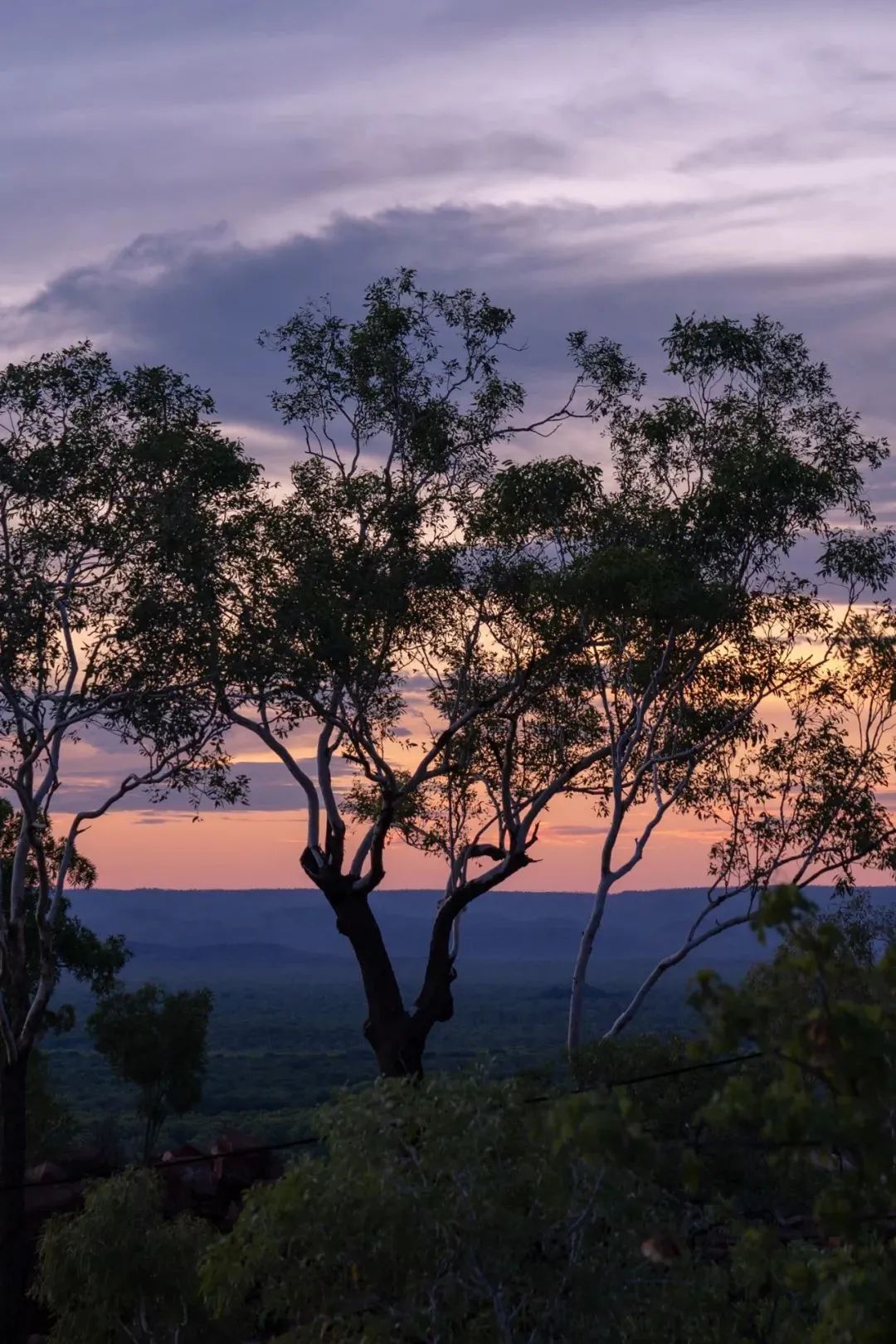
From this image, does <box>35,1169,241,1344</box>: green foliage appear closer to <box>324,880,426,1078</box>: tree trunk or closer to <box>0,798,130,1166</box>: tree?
<box>324,880,426,1078</box>: tree trunk

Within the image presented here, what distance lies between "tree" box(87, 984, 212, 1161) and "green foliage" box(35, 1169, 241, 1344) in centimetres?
2900

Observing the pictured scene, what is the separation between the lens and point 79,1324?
73.9ft

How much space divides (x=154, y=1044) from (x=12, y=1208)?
2557 cm

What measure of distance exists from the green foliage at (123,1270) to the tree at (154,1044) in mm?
28997

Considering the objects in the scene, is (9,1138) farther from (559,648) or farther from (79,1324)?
(559,648)

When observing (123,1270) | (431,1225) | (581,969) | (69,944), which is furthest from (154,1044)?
(431,1225)

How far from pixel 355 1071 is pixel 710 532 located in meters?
90.0

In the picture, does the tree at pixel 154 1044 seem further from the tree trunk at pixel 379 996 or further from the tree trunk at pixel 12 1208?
the tree trunk at pixel 379 996

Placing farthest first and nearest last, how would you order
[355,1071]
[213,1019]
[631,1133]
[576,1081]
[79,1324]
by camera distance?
[213,1019]
[355,1071]
[576,1081]
[79,1324]
[631,1133]

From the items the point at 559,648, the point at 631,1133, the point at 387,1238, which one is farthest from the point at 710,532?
the point at 631,1133

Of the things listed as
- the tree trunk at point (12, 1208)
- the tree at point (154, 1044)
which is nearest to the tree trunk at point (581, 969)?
the tree trunk at point (12, 1208)

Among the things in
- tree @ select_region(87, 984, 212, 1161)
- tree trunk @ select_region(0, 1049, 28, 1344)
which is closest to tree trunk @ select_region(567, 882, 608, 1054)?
tree trunk @ select_region(0, 1049, 28, 1344)

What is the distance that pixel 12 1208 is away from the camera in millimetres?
26484

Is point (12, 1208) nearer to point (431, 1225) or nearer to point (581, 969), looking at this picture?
point (581, 969)
